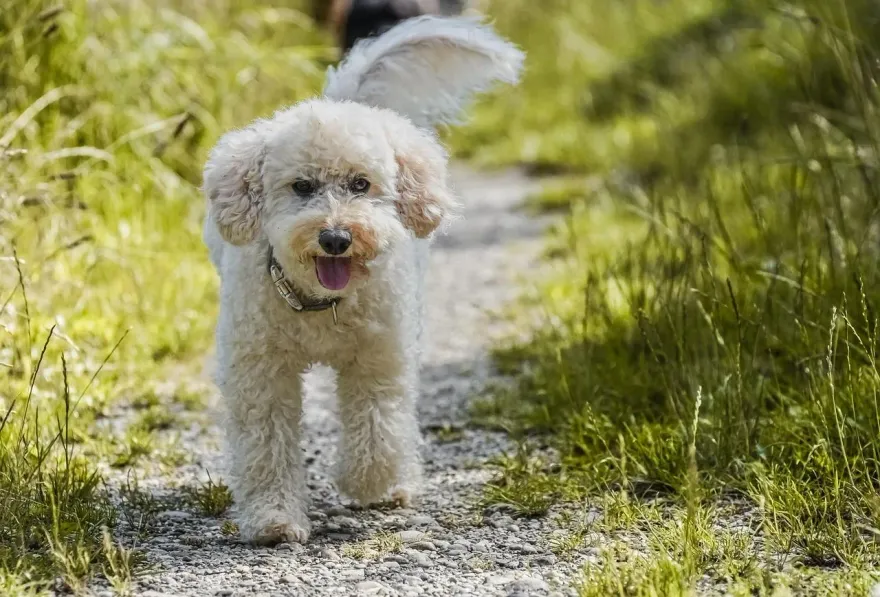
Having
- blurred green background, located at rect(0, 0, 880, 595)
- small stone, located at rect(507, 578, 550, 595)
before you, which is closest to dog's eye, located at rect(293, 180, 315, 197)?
blurred green background, located at rect(0, 0, 880, 595)

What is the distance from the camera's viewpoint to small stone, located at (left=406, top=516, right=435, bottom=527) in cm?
353

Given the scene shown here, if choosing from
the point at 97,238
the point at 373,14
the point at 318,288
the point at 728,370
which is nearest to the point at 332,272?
the point at 318,288

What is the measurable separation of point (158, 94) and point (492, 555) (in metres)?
3.86

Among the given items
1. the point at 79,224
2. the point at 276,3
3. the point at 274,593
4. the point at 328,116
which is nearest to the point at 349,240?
the point at 328,116

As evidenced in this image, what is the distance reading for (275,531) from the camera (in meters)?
3.33

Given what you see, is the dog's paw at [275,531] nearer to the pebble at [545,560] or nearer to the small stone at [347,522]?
the small stone at [347,522]

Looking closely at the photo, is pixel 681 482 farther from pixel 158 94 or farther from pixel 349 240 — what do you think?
pixel 158 94

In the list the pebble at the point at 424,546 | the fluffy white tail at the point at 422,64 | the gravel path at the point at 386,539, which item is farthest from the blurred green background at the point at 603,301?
the fluffy white tail at the point at 422,64

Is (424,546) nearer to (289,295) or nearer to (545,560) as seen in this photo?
(545,560)

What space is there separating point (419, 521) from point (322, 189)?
1.04 m

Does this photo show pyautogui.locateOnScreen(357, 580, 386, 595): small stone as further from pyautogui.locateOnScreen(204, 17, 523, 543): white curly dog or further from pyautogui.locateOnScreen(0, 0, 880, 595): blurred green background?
pyautogui.locateOnScreen(0, 0, 880, 595): blurred green background

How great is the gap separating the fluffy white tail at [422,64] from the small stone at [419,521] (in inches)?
→ 55.3

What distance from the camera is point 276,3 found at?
967 centimetres

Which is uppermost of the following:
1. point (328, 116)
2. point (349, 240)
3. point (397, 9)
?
point (397, 9)
